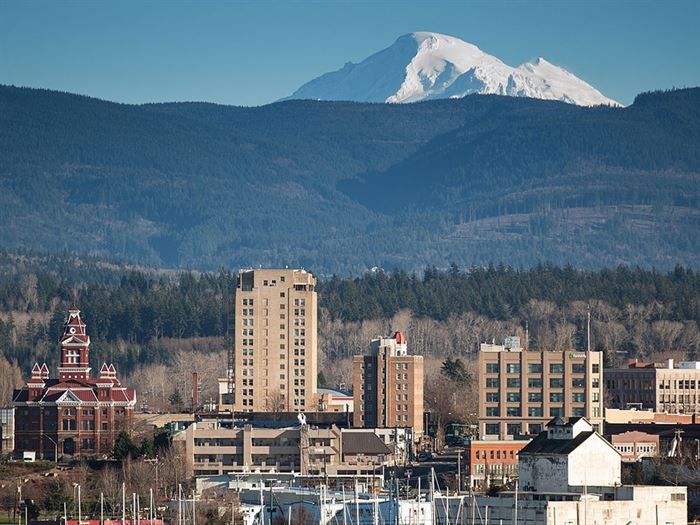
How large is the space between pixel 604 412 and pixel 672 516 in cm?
6710

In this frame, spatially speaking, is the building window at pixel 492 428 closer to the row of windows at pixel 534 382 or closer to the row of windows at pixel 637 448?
the row of windows at pixel 534 382

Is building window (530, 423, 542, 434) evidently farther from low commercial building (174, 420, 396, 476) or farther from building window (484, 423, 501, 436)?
low commercial building (174, 420, 396, 476)

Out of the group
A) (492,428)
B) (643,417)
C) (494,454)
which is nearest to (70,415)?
(492,428)

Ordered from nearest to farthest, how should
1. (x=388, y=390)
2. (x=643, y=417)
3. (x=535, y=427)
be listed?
(x=535, y=427) < (x=643, y=417) < (x=388, y=390)

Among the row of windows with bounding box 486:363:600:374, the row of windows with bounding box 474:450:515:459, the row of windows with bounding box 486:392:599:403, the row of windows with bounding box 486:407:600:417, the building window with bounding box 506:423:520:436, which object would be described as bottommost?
the row of windows with bounding box 474:450:515:459

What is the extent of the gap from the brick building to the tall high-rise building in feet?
57.1

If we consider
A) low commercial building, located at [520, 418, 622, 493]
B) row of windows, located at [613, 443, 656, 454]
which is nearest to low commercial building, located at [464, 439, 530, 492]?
row of windows, located at [613, 443, 656, 454]

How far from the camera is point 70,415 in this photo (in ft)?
582

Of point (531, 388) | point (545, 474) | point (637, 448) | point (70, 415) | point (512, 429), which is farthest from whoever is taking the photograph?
point (70, 415)

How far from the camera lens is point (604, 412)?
17400 cm

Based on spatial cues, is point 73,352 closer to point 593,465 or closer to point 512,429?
point 512,429

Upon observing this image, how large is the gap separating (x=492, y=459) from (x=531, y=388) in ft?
55.8

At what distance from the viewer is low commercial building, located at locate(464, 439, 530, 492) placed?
144 m

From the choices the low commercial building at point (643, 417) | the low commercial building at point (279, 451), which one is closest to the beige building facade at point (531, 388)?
the low commercial building at point (279, 451)
